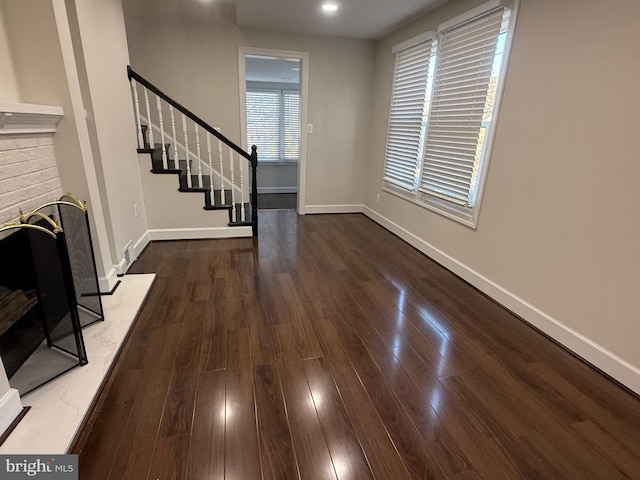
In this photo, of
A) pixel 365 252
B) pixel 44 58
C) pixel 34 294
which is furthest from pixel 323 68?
pixel 34 294

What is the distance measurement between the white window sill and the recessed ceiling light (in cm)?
206

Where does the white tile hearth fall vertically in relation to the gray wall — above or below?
below

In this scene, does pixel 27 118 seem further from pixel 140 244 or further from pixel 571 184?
pixel 571 184

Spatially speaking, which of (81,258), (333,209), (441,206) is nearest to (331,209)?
(333,209)

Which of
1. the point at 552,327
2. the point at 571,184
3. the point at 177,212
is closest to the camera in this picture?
the point at 571,184

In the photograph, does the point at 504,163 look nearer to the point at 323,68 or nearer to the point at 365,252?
the point at 365,252

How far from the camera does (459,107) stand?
3.00 meters

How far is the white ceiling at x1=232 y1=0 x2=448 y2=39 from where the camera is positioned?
3.20m

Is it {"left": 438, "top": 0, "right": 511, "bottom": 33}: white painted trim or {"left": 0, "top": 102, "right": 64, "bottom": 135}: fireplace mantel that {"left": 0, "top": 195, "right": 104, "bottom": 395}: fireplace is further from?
{"left": 438, "top": 0, "right": 511, "bottom": 33}: white painted trim

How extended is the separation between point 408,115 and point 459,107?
0.97 metres

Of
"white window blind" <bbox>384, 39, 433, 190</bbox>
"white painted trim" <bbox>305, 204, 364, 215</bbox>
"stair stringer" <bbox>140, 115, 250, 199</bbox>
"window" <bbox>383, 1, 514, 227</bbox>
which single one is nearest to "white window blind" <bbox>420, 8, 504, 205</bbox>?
"window" <bbox>383, 1, 514, 227</bbox>

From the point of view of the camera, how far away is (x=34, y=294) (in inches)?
61.8

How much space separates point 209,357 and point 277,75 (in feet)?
18.2

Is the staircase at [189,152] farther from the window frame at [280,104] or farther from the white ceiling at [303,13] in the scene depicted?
the window frame at [280,104]
